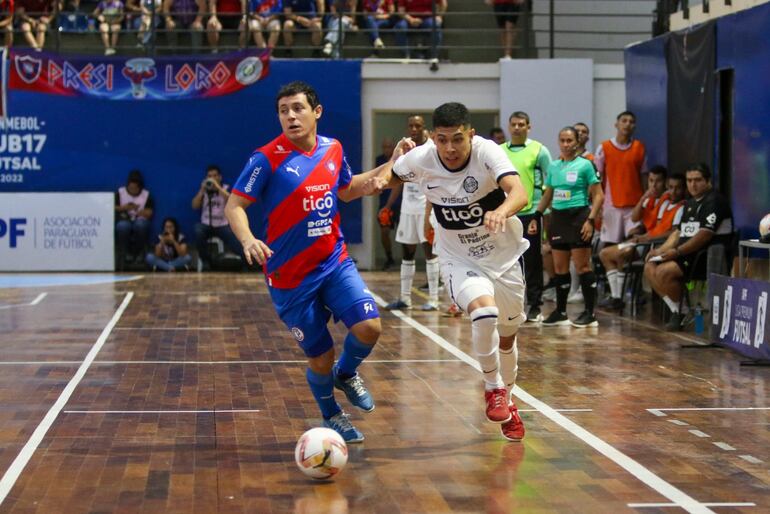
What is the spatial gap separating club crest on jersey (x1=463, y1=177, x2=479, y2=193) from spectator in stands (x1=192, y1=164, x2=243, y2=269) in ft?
53.9

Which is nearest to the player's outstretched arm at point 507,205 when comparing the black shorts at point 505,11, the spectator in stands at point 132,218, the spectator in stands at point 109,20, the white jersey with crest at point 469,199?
the white jersey with crest at point 469,199

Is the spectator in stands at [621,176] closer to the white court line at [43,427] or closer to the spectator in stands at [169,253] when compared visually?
the white court line at [43,427]

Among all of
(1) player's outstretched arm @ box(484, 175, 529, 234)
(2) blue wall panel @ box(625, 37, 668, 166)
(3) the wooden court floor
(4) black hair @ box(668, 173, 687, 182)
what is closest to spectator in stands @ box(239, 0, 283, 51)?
(2) blue wall panel @ box(625, 37, 668, 166)

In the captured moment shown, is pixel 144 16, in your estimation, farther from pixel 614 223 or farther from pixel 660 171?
pixel 660 171

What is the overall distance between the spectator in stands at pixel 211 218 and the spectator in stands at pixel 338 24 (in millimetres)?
3256

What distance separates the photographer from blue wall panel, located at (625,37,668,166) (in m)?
19.0

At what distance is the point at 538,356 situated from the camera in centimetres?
1284

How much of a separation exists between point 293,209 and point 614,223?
11290 mm

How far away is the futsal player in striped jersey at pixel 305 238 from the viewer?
26.9 ft

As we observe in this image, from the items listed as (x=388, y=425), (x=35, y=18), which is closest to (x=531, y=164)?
(x=388, y=425)

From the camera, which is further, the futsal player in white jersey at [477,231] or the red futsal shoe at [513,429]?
the red futsal shoe at [513,429]

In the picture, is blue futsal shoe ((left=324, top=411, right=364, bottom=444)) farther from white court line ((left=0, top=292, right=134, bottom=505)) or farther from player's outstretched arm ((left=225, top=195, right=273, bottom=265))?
white court line ((left=0, top=292, right=134, bottom=505))

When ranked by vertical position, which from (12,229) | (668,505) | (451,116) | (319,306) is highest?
(451,116)

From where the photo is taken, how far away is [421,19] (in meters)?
26.2
